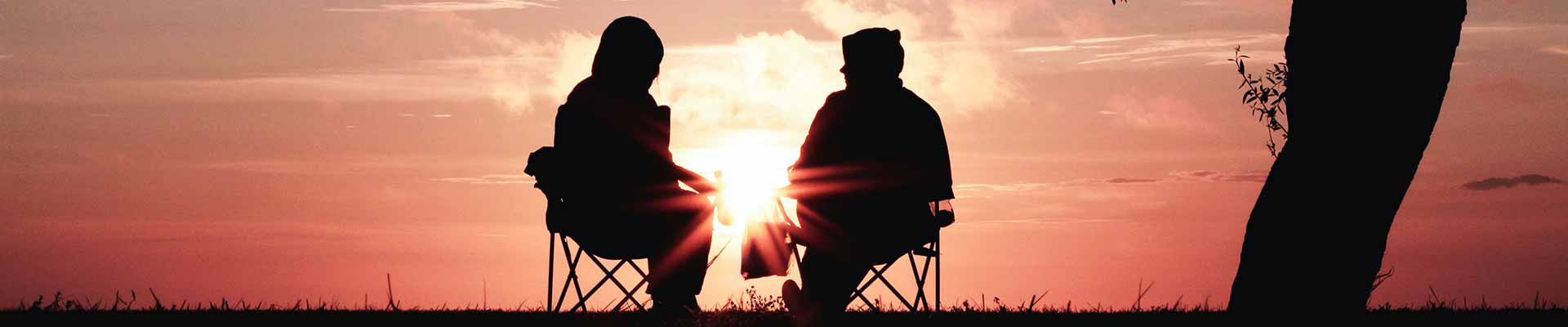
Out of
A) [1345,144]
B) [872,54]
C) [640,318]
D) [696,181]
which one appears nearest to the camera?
[1345,144]

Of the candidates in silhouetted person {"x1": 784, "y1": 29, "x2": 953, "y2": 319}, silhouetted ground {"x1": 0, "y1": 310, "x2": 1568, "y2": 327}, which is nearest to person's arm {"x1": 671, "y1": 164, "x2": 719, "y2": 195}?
silhouetted person {"x1": 784, "y1": 29, "x2": 953, "y2": 319}

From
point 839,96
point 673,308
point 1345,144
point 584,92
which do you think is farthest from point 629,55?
point 1345,144

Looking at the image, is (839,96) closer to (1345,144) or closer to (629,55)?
(629,55)

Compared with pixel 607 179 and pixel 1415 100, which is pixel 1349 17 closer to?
pixel 1415 100

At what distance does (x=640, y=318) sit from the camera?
8.30m

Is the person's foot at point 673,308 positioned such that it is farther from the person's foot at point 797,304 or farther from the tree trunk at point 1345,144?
the tree trunk at point 1345,144

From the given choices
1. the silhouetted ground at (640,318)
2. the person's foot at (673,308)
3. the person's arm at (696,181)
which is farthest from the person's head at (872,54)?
the person's foot at (673,308)

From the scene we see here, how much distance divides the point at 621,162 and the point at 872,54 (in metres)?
1.35

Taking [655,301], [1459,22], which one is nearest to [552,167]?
[655,301]

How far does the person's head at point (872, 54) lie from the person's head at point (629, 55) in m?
0.93

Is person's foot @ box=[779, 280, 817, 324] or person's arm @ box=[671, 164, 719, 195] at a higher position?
person's arm @ box=[671, 164, 719, 195]

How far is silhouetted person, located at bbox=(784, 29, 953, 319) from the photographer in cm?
796

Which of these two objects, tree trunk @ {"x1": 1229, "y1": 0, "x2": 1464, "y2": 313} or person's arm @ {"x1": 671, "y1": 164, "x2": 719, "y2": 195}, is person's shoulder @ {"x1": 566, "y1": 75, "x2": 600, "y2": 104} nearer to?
person's arm @ {"x1": 671, "y1": 164, "x2": 719, "y2": 195}

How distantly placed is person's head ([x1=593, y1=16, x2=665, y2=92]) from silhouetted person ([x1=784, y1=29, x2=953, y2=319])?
87cm
